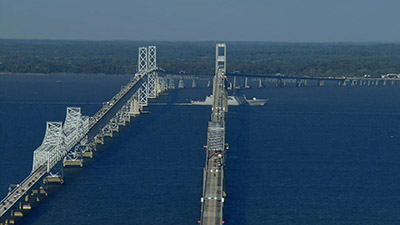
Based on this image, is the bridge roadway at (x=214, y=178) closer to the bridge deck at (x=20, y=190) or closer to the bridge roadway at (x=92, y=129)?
the bridge roadway at (x=92, y=129)

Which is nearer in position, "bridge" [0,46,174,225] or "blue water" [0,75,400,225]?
"blue water" [0,75,400,225]

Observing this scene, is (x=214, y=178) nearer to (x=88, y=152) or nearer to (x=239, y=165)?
(x=239, y=165)

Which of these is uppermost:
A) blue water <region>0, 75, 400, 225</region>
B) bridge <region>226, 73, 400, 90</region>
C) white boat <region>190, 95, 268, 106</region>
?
bridge <region>226, 73, 400, 90</region>

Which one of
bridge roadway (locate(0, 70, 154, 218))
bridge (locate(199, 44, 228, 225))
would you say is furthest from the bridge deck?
bridge (locate(199, 44, 228, 225))

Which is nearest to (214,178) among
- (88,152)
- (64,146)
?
(64,146)

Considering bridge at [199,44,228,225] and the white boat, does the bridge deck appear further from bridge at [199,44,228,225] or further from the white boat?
the white boat

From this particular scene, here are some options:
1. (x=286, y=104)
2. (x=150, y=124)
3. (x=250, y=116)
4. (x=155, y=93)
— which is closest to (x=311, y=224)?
(x=150, y=124)

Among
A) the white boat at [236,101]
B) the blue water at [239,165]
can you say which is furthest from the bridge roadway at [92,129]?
the white boat at [236,101]

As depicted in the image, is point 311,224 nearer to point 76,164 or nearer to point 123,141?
point 76,164
